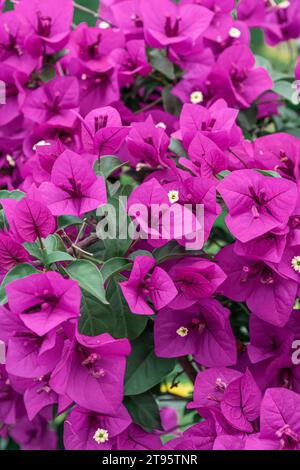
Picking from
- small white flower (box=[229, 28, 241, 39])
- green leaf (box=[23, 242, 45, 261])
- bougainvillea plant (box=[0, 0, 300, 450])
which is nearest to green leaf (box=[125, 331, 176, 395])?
bougainvillea plant (box=[0, 0, 300, 450])

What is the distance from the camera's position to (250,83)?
3.87ft

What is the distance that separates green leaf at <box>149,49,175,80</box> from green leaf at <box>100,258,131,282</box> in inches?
18.0

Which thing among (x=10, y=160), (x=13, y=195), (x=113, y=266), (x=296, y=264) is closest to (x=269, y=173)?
(x=296, y=264)

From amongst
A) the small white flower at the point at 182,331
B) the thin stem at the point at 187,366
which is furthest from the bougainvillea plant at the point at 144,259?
the thin stem at the point at 187,366

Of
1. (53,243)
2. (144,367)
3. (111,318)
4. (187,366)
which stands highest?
(53,243)

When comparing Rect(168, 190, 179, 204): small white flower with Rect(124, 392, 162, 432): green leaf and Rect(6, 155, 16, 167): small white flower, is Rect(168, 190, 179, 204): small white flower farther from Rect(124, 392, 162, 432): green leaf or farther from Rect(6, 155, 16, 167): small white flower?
Rect(6, 155, 16, 167): small white flower

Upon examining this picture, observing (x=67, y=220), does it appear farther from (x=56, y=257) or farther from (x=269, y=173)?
(x=269, y=173)

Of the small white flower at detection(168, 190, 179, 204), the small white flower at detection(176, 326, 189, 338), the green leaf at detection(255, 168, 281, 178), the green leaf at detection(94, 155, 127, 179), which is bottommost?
the small white flower at detection(176, 326, 189, 338)

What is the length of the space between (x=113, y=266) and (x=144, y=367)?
0.62 feet

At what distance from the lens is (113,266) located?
0.82m

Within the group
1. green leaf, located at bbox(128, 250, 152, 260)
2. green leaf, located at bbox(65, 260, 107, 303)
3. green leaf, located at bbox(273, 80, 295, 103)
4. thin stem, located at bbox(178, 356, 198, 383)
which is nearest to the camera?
green leaf, located at bbox(65, 260, 107, 303)

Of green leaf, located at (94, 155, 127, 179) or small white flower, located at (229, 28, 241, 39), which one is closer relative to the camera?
green leaf, located at (94, 155, 127, 179)

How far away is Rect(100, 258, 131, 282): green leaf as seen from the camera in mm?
810
